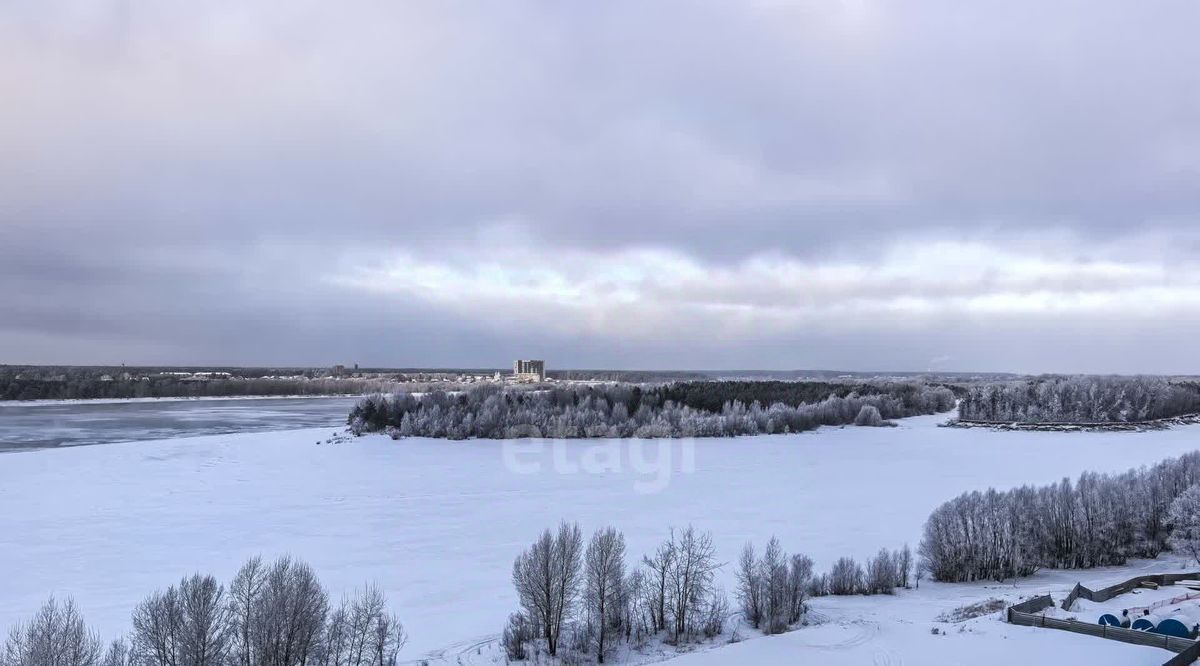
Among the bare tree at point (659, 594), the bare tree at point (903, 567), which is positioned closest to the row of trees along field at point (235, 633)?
the bare tree at point (659, 594)

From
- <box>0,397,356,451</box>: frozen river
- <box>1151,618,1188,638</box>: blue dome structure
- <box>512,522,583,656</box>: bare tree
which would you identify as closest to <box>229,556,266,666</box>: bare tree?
<box>512,522,583,656</box>: bare tree

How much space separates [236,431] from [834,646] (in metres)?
59.3

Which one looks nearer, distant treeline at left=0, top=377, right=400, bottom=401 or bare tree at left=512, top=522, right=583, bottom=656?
bare tree at left=512, top=522, right=583, bottom=656

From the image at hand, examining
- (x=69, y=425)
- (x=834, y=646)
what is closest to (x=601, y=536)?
(x=834, y=646)

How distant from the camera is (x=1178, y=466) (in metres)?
32.8

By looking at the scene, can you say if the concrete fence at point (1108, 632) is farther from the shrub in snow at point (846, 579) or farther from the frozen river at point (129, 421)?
the frozen river at point (129, 421)

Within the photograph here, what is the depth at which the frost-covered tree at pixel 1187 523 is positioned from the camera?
25219 millimetres

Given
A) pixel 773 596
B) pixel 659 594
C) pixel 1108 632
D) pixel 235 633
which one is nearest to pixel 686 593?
pixel 659 594

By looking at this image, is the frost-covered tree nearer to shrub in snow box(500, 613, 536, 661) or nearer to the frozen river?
shrub in snow box(500, 613, 536, 661)

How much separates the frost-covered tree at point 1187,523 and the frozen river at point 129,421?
59.6 m

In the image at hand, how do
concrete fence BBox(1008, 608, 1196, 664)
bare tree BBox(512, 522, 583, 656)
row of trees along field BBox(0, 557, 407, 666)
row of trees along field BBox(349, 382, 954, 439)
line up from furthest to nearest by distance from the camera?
row of trees along field BBox(349, 382, 954, 439), bare tree BBox(512, 522, 583, 656), concrete fence BBox(1008, 608, 1196, 664), row of trees along field BBox(0, 557, 407, 666)

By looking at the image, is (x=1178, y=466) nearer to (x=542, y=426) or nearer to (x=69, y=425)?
(x=542, y=426)

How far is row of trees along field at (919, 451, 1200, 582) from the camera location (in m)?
24.1

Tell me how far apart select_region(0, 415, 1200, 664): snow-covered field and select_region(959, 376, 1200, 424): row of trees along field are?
2092cm
